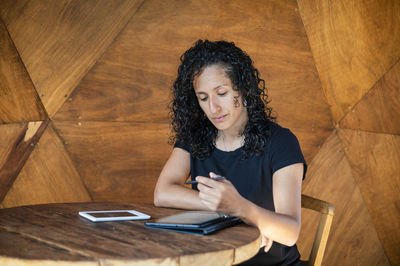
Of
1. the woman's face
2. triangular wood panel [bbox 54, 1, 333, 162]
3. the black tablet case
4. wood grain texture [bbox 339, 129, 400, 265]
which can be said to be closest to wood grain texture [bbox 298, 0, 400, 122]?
triangular wood panel [bbox 54, 1, 333, 162]

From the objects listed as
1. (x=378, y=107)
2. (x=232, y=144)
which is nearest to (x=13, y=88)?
(x=232, y=144)

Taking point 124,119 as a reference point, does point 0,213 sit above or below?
below

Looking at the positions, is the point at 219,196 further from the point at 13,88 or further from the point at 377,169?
the point at 377,169

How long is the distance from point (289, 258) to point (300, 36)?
6.55 feet

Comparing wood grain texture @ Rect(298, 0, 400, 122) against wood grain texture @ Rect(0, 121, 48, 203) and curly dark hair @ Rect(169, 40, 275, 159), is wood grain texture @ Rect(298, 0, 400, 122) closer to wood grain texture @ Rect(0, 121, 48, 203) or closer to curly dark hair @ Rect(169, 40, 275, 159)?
curly dark hair @ Rect(169, 40, 275, 159)

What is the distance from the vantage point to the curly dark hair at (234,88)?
85.7 inches

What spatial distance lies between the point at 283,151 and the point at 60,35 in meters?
1.63

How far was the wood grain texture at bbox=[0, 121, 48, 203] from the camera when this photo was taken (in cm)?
261

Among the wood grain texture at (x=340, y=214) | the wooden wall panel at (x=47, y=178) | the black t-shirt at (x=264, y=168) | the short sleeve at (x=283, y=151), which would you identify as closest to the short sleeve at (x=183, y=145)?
the black t-shirt at (x=264, y=168)

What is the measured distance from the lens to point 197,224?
59.2 inches

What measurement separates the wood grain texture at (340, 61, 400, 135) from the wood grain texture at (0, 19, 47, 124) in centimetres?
247

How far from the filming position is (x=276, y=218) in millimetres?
1663

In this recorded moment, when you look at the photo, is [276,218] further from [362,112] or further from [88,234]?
[362,112]

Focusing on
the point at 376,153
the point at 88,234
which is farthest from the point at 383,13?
the point at 88,234
